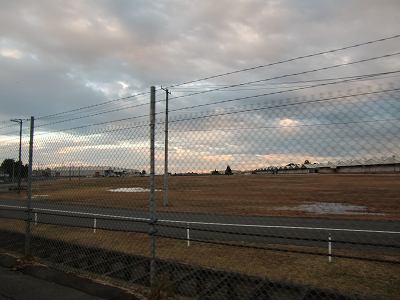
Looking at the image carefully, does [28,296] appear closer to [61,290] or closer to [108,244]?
[61,290]

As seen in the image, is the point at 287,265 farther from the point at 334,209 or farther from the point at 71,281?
the point at 334,209

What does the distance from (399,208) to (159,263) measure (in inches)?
940

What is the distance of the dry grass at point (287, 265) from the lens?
342 inches

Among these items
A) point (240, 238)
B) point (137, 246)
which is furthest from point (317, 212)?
point (137, 246)

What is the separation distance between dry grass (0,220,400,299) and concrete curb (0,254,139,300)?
2.96 meters

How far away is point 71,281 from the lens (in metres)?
8.06

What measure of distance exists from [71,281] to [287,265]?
5211 millimetres

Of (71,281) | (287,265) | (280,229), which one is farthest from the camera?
(280,229)

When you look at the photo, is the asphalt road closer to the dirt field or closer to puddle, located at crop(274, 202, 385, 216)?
the dirt field

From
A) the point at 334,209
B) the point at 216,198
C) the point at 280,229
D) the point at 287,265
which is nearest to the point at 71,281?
the point at 287,265

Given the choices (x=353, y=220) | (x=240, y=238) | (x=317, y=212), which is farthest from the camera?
(x=317, y=212)

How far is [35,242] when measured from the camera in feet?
40.2

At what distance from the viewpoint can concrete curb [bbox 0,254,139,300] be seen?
720 cm

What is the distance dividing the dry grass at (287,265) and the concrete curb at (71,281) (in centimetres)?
296
